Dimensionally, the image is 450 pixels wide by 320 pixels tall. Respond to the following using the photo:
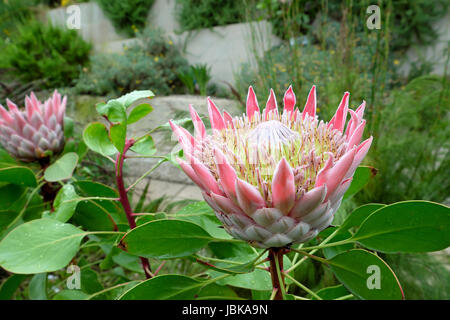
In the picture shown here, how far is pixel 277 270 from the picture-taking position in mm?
329

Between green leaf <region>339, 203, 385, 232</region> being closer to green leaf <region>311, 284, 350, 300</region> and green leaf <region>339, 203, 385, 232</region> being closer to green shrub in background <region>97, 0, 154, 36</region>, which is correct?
green leaf <region>311, 284, 350, 300</region>

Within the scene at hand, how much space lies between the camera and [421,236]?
28 centimetres

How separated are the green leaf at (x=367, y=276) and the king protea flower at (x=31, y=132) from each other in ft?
2.07

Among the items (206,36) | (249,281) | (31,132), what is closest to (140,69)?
(206,36)

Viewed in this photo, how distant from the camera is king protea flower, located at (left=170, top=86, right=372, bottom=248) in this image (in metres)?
0.27

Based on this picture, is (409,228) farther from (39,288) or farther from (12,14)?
(12,14)

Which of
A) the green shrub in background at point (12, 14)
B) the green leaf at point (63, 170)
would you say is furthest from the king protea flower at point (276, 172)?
the green shrub in background at point (12, 14)

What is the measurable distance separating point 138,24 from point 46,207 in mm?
2042

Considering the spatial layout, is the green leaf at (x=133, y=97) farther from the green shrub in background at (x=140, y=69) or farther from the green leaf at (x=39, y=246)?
the green shrub in background at (x=140, y=69)

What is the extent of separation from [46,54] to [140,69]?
5.24 feet

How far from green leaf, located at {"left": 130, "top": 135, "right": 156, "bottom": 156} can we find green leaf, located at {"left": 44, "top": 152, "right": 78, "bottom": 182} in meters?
0.12

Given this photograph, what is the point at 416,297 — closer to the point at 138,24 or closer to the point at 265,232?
the point at 265,232
